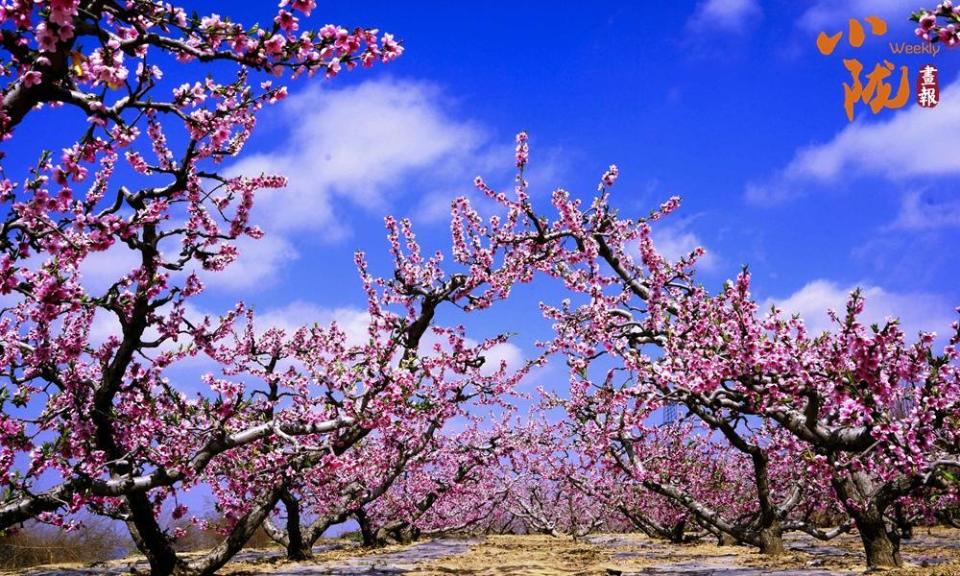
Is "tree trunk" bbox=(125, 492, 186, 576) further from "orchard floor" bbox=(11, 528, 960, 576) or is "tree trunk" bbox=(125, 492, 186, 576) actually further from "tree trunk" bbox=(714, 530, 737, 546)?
"tree trunk" bbox=(714, 530, 737, 546)

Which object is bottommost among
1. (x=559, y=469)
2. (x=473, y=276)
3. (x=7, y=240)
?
(x=559, y=469)

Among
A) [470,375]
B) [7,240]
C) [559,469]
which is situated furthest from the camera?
[559,469]

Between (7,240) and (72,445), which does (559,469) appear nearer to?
(72,445)

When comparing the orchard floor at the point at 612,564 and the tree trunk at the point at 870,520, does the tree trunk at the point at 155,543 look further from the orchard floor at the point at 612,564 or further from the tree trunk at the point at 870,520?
the tree trunk at the point at 870,520

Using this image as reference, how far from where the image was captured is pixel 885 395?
686 centimetres

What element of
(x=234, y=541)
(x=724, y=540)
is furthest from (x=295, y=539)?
(x=724, y=540)

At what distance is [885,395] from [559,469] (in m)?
17.6

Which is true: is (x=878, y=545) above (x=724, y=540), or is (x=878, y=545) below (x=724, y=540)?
above

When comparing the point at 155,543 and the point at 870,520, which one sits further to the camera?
the point at 155,543

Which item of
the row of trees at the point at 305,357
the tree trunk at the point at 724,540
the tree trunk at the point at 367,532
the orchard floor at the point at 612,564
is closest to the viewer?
the row of trees at the point at 305,357

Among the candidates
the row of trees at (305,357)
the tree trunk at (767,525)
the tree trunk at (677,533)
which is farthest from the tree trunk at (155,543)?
the tree trunk at (677,533)

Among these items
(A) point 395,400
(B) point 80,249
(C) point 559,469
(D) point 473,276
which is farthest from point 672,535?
(B) point 80,249

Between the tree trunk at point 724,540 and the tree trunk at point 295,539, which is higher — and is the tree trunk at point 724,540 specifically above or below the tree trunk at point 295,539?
below

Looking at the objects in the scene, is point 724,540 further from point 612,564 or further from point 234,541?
point 234,541
